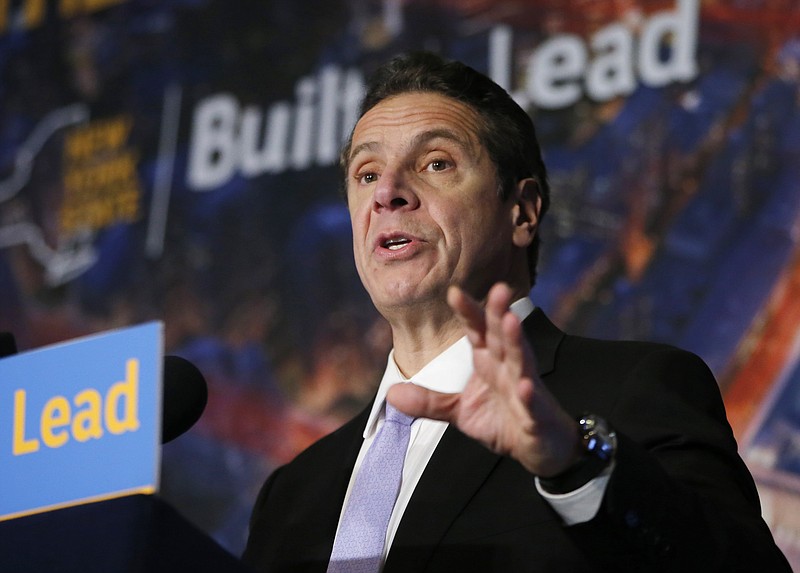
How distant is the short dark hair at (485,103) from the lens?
2.12 m

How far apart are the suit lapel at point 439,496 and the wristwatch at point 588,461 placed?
13.4 inches

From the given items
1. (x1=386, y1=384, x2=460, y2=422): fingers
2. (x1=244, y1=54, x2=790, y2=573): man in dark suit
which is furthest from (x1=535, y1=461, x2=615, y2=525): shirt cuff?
(x1=386, y1=384, x2=460, y2=422): fingers

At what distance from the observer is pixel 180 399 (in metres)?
1.38

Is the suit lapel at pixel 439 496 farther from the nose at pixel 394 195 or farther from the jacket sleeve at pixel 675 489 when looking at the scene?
the nose at pixel 394 195

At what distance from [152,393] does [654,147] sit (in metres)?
2.14

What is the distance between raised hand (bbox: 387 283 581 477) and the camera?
1.17m

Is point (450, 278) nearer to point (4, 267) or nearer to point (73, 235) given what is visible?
point (73, 235)

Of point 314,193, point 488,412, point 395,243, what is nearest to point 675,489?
point 488,412

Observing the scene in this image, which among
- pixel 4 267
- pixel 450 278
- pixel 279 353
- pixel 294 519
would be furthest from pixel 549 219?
pixel 4 267

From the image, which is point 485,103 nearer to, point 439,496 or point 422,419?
point 422,419

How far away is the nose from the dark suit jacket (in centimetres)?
30

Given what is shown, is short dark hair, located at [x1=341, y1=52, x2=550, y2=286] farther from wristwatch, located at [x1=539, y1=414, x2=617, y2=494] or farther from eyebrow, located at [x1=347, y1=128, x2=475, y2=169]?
wristwatch, located at [x1=539, y1=414, x2=617, y2=494]

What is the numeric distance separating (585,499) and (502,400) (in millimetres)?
159

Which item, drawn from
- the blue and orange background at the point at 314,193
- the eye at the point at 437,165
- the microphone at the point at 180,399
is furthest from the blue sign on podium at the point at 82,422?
the blue and orange background at the point at 314,193
